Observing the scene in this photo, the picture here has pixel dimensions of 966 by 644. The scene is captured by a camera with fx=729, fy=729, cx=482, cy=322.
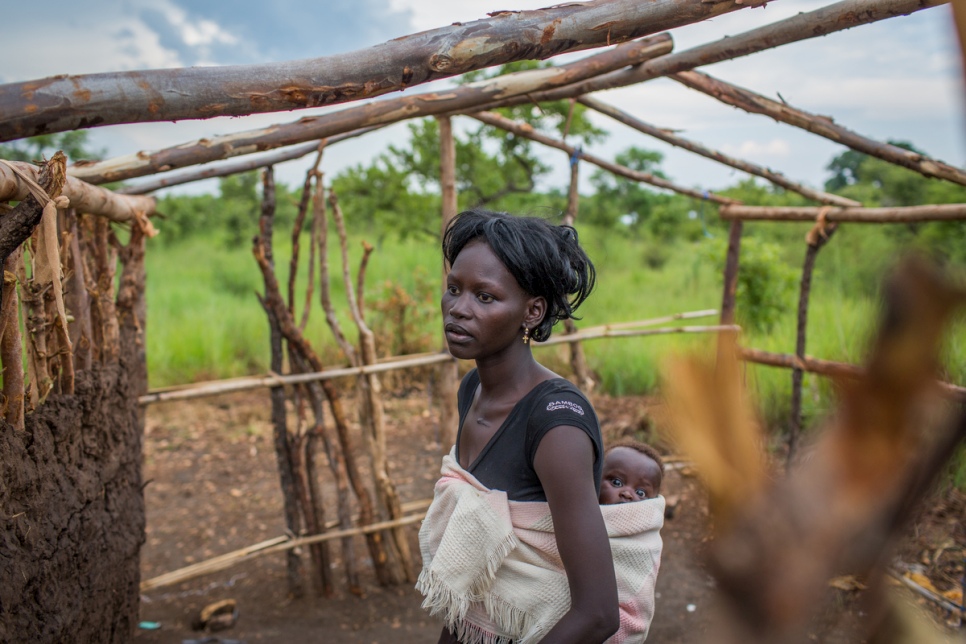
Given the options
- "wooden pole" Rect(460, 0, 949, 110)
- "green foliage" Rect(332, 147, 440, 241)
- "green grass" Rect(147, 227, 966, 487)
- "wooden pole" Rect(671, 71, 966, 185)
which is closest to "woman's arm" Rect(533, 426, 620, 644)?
"wooden pole" Rect(460, 0, 949, 110)

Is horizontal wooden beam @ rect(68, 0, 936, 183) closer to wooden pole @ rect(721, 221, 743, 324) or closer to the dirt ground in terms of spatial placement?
the dirt ground

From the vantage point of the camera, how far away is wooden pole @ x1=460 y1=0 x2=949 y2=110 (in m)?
2.25

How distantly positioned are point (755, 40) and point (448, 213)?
1.93 m

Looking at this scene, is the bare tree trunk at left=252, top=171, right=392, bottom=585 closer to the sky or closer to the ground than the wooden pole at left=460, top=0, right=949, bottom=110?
closer to the ground

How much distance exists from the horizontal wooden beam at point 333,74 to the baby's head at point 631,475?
1.20 meters

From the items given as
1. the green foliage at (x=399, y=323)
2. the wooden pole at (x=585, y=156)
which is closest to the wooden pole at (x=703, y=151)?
the wooden pole at (x=585, y=156)

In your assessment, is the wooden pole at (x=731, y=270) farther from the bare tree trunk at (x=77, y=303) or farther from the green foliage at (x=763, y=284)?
the bare tree trunk at (x=77, y=303)

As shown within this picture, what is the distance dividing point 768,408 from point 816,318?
2.55 metres

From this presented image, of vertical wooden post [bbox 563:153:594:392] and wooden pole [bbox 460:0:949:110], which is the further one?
vertical wooden post [bbox 563:153:594:392]

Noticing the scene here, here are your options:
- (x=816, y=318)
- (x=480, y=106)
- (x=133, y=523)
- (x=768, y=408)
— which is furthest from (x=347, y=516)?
(x=816, y=318)

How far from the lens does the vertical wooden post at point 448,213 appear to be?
4.01 m

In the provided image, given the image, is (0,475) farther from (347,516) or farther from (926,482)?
(347,516)

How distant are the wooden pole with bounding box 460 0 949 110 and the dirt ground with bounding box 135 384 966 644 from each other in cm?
150

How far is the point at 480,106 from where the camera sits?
3.04 meters
